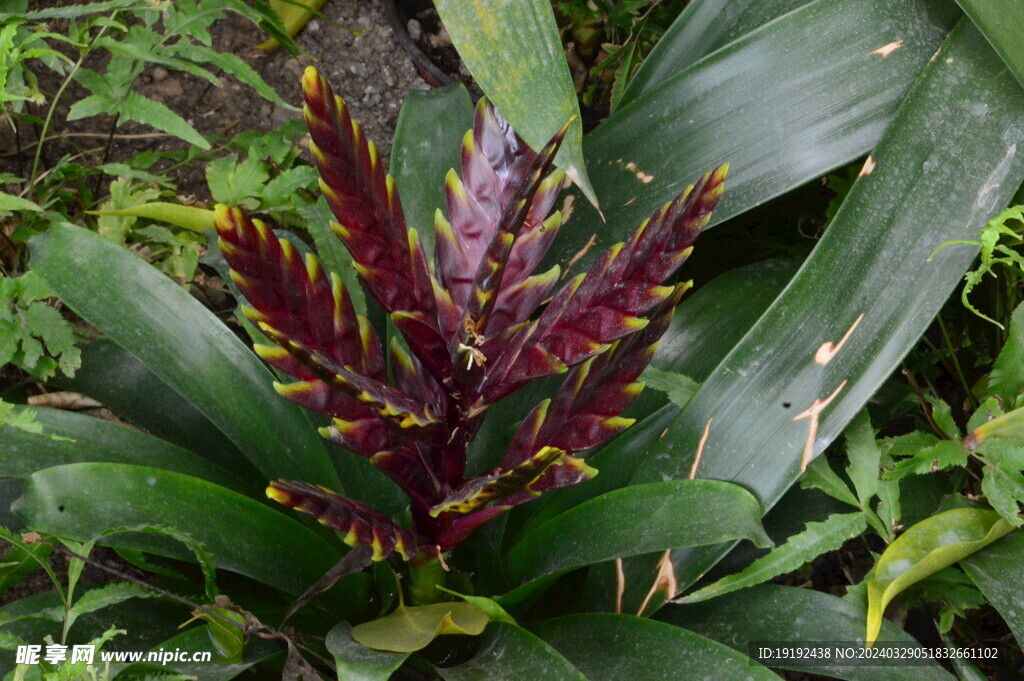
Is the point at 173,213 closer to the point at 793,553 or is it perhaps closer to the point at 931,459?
the point at 793,553

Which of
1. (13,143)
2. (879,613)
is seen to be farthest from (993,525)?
(13,143)

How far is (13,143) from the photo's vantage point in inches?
67.6

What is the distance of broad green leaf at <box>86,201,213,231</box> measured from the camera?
53.6 inches

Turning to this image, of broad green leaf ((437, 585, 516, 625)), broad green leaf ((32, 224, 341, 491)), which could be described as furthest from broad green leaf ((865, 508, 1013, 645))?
broad green leaf ((32, 224, 341, 491))

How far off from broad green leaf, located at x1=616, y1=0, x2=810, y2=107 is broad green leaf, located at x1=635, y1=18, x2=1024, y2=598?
0.30 m

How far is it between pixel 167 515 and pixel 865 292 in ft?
2.78

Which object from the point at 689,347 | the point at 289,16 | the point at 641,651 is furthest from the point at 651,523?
the point at 289,16

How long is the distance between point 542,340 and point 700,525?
0.27 meters

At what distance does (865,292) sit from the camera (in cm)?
99

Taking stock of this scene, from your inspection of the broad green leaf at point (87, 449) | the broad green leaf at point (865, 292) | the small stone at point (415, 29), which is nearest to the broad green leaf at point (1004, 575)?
the broad green leaf at point (865, 292)

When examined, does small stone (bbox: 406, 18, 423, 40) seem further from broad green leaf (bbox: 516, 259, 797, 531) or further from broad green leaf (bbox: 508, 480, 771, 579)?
broad green leaf (bbox: 508, 480, 771, 579)

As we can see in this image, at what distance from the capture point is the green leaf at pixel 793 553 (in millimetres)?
952

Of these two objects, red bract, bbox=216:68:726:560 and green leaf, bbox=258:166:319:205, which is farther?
green leaf, bbox=258:166:319:205

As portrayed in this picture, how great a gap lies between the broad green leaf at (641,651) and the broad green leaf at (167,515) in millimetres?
353
